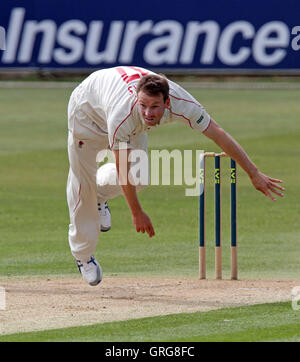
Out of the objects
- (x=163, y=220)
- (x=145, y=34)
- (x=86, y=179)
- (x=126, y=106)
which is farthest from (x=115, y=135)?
(x=145, y=34)

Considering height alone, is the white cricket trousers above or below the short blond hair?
below

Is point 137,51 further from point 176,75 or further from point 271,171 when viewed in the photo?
point 271,171

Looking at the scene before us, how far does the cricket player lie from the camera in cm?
726

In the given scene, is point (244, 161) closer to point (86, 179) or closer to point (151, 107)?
point (151, 107)

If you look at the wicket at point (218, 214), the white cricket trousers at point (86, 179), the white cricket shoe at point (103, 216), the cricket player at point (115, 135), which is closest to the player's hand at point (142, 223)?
the cricket player at point (115, 135)

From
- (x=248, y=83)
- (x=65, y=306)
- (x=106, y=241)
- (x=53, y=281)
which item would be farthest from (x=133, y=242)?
Answer: (x=248, y=83)

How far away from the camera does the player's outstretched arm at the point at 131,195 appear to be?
721cm

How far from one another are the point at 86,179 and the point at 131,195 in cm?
107

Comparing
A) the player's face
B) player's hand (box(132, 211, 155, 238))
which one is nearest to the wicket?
the player's face

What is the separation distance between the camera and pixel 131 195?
7293mm

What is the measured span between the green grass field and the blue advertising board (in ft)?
5.13

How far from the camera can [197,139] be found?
2066cm

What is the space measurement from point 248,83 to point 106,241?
18.7 metres

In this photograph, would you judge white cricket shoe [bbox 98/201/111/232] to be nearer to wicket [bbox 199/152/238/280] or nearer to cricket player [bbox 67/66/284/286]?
cricket player [bbox 67/66/284/286]
